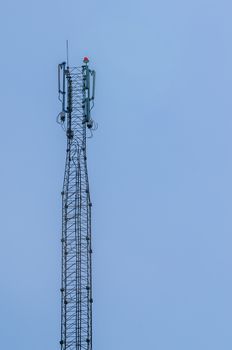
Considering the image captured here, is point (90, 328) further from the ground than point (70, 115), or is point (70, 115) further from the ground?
point (70, 115)

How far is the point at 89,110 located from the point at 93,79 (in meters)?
2.83

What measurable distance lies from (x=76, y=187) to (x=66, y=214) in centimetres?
250

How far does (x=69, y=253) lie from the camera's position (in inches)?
5037

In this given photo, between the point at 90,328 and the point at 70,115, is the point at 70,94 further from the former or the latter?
the point at 90,328

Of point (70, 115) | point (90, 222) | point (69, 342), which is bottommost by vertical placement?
point (69, 342)

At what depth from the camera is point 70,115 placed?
433ft

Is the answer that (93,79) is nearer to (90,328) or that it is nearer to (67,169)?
(67,169)

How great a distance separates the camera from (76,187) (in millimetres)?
129625

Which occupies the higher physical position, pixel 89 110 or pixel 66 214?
pixel 89 110

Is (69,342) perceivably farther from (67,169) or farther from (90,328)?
(67,169)

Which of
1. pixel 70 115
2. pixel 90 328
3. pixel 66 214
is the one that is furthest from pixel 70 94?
pixel 90 328

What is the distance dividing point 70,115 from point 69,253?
12658 mm

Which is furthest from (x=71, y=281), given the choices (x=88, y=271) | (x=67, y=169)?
(x=67, y=169)

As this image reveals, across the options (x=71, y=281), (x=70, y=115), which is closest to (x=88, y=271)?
(x=71, y=281)
